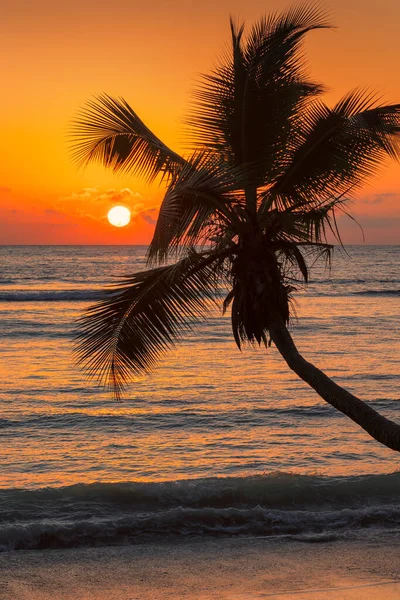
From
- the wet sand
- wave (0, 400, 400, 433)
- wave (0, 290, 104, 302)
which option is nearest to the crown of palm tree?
the wet sand

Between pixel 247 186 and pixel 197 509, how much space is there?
5657 mm

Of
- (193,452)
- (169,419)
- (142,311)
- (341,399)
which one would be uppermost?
(142,311)

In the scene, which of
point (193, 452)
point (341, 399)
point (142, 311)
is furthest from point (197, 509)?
point (341, 399)

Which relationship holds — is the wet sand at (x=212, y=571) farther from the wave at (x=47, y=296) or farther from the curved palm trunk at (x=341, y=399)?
the wave at (x=47, y=296)

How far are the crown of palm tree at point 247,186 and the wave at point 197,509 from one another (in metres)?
3.11

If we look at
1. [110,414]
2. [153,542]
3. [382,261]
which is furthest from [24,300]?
[382,261]

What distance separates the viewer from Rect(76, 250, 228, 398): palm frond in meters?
8.48

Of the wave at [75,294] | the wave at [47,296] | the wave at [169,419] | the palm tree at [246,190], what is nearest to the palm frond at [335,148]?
the palm tree at [246,190]

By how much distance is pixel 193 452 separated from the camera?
14.9 meters

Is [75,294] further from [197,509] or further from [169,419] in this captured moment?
[197,509]

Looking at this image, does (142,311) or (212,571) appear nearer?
(142,311)

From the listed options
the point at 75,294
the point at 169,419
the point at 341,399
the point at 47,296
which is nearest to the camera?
the point at 341,399

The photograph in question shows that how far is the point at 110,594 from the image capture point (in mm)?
8672

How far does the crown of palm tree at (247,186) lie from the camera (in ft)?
26.2
